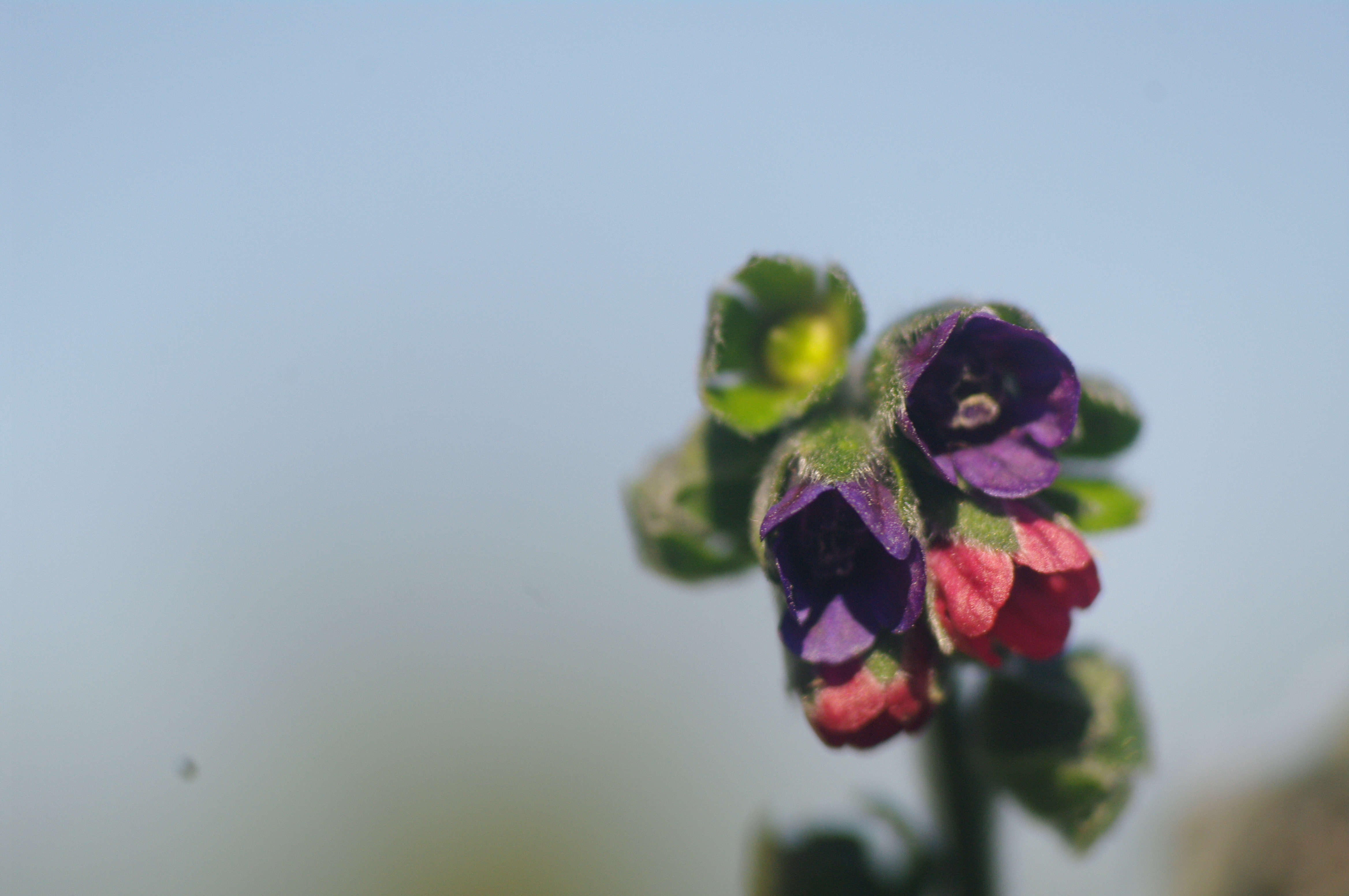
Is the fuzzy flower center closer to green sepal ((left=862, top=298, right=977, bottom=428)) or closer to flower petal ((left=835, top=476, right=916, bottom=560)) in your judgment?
green sepal ((left=862, top=298, right=977, bottom=428))

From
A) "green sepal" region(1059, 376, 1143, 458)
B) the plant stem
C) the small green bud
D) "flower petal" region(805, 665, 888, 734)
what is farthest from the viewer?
the plant stem

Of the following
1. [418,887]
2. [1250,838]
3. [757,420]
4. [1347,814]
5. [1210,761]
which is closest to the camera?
[757,420]

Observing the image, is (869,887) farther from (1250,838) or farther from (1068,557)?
(1250,838)

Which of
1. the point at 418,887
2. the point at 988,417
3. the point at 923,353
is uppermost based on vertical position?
the point at 923,353

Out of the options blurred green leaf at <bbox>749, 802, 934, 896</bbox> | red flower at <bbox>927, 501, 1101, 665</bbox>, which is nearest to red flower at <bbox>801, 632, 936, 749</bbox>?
red flower at <bbox>927, 501, 1101, 665</bbox>

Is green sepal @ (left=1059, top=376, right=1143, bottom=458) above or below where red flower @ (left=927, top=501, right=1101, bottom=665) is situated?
above

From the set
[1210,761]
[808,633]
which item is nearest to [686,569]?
[808,633]

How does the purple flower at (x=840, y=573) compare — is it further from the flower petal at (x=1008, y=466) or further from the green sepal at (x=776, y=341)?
the green sepal at (x=776, y=341)

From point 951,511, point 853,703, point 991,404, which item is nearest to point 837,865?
point 853,703
